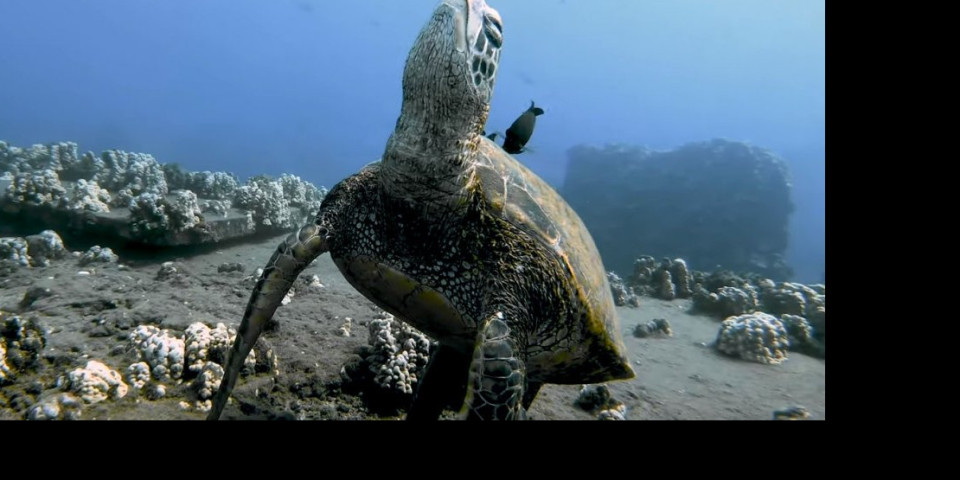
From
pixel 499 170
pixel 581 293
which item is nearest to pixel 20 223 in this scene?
pixel 499 170

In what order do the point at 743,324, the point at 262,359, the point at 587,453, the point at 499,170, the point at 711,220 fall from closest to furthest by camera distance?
the point at 587,453, the point at 499,170, the point at 262,359, the point at 743,324, the point at 711,220

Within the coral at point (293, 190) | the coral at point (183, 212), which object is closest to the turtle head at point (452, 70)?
the coral at point (183, 212)

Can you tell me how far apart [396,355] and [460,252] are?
1.53m

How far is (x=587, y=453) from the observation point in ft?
3.33

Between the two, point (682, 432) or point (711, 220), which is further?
point (711, 220)

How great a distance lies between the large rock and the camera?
79.4 ft

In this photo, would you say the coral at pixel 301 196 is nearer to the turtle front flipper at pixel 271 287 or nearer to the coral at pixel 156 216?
the coral at pixel 156 216

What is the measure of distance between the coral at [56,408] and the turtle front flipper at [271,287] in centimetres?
80

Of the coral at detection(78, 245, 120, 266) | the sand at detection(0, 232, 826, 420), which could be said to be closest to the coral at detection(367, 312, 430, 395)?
the sand at detection(0, 232, 826, 420)

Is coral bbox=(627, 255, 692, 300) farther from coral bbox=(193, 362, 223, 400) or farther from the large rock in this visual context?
the large rock
